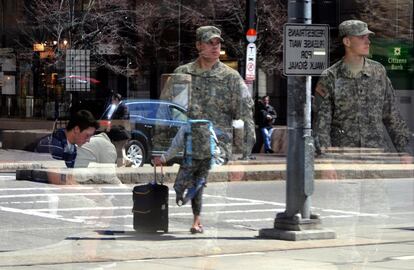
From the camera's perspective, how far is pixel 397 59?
4.97 m

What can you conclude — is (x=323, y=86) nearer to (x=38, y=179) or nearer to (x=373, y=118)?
(x=373, y=118)

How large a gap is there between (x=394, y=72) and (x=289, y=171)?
2460 mm

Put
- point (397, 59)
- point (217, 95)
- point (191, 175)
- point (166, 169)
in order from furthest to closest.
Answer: point (166, 169) < point (191, 175) < point (217, 95) < point (397, 59)

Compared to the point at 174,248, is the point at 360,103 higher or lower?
higher

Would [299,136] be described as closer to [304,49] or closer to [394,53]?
[304,49]

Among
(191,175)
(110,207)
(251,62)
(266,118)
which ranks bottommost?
(110,207)

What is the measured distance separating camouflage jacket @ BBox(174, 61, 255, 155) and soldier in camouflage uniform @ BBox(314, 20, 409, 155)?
0.65 m

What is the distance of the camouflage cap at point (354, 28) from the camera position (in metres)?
5.14

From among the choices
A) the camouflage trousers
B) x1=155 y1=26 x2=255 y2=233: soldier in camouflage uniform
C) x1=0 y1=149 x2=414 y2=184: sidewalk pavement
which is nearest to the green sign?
x1=0 y1=149 x2=414 y2=184: sidewalk pavement

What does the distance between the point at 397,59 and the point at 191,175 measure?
68.8 inches

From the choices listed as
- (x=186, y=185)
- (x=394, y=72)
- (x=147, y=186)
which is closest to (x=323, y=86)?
(x=394, y=72)

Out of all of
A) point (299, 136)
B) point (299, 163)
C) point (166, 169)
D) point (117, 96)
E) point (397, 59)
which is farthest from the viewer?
point (299, 163)

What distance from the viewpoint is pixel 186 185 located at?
6.12 m

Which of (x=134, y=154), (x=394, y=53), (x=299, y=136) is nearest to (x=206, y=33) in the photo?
(x=134, y=154)
